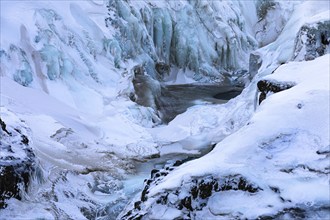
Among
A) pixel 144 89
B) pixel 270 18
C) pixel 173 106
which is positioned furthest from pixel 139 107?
pixel 270 18

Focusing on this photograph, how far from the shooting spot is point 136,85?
1574cm

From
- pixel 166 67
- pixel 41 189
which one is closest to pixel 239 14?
pixel 166 67

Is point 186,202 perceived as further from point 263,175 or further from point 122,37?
point 122,37

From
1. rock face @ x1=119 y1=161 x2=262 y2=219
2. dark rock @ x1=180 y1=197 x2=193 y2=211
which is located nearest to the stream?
rock face @ x1=119 y1=161 x2=262 y2=219

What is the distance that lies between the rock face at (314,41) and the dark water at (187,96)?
16.7ft

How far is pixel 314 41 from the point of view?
10641 millimetres

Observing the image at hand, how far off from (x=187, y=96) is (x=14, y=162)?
447 inches

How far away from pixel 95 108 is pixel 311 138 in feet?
28.0

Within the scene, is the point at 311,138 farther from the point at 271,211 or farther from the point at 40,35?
the point at 40,35

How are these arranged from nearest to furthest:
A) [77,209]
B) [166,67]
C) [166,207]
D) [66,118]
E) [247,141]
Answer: [166,207]
[247,141]
[77,209]
[66,118]
[166,67]

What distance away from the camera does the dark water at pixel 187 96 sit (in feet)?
51.1

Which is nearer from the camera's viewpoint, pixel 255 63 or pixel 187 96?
pixel 255 63

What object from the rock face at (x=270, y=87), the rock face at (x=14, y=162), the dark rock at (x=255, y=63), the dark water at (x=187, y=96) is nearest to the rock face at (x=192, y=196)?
the rock face at (x=14, y=162)

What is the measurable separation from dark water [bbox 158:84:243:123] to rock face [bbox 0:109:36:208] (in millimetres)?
7091
